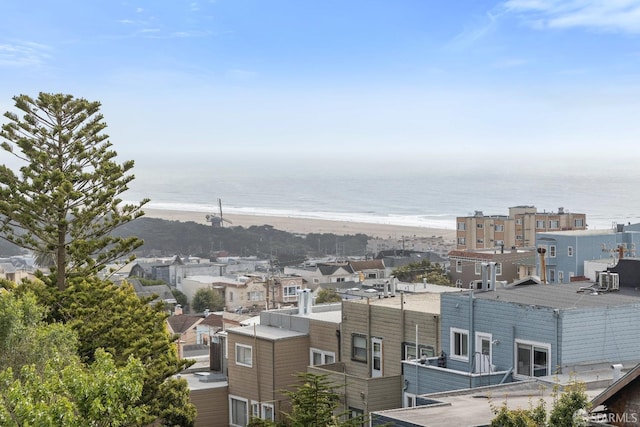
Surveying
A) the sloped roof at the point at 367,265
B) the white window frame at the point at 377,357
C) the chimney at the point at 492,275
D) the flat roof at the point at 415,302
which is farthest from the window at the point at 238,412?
the sloped roof at the point at 367,265

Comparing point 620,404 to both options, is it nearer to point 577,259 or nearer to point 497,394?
point 497,394

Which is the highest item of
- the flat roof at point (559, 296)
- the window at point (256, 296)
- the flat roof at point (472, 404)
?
the flat roof at point (559, 296)

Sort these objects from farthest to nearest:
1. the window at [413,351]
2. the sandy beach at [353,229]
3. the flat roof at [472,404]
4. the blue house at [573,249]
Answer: the sandy beach at [353,229] → the blue house at [573,249] → the window at [413,351] → the flat roof at [472,404]

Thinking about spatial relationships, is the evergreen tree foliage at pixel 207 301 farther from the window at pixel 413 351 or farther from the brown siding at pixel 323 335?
the window at pixel 413 351

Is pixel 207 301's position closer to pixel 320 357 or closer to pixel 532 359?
pixel 320 357

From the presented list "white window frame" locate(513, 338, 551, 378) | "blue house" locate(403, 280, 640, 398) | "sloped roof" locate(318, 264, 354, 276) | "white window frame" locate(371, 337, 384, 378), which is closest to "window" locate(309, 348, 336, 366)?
"white window frame" locate(371, 337, 384, 378)

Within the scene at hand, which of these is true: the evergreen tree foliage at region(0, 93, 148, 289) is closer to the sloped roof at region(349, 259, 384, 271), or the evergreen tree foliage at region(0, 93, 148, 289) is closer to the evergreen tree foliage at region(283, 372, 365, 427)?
the evergreen tree foliage at region(283, 372, 365, 427)
